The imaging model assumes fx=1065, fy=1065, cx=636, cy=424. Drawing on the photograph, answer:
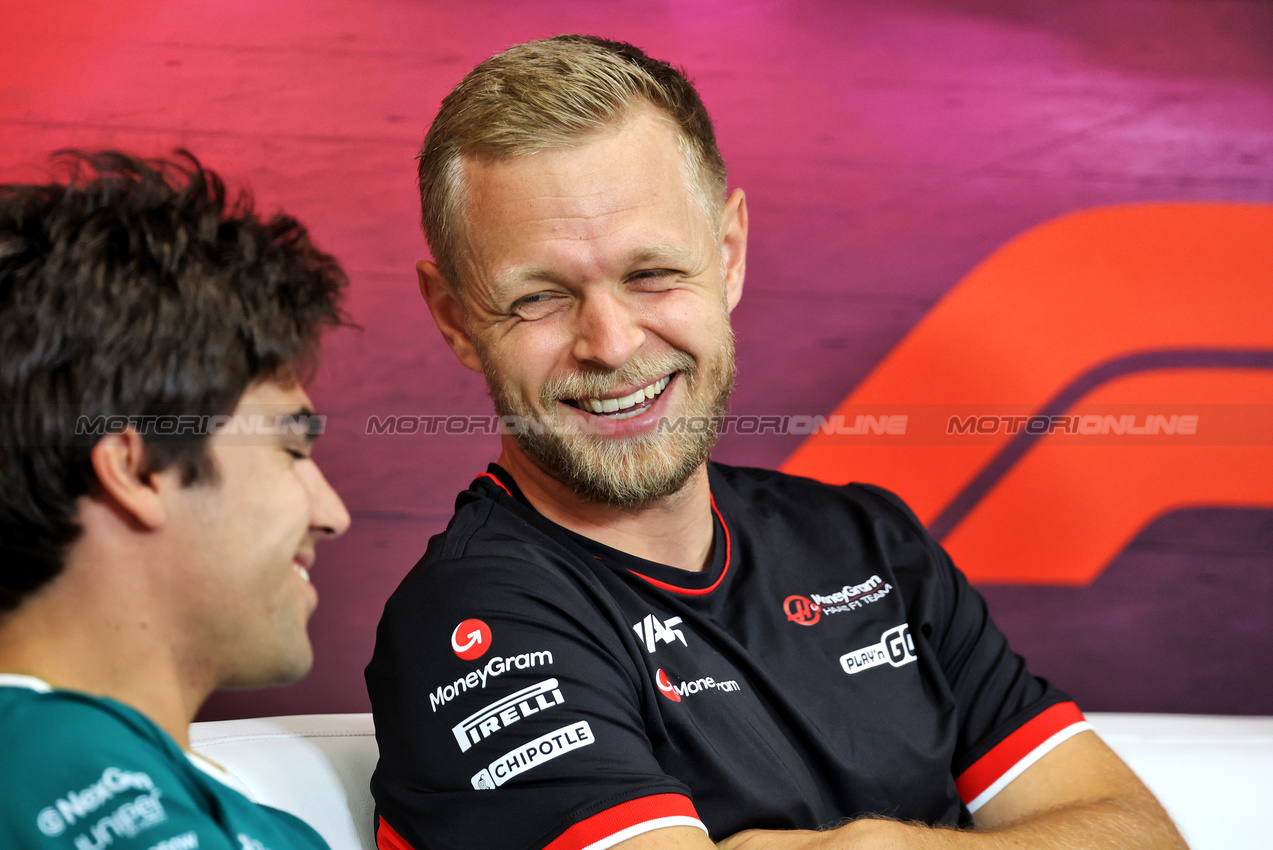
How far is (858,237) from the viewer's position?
2.31 meters

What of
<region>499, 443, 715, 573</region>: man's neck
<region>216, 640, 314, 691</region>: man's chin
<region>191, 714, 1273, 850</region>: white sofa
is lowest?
<region>191, 714, 1273, 850</region>: white sofa

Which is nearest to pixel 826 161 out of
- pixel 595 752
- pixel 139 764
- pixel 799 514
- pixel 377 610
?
pixel 799 514

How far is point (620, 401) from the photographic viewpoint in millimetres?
1372

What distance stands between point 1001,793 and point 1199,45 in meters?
1.78

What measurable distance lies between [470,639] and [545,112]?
646mm

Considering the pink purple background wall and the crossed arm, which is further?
the pink purple background wall

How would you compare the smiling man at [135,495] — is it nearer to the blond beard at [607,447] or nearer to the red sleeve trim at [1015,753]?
the blond beard at [607,447]

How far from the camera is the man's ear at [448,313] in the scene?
1451 millimetres

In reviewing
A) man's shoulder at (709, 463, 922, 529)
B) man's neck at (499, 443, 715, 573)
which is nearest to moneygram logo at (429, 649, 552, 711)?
man's neck at (499, 443, 715, 573)

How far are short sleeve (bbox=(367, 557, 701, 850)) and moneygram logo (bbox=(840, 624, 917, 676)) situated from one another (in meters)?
0.33

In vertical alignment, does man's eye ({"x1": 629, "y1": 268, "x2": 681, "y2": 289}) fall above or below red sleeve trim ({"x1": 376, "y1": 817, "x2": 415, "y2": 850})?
above

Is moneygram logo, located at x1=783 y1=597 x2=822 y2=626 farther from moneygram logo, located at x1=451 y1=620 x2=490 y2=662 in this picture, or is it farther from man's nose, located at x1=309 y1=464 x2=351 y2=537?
man's nose, located at x1=309 y1=464 x2=351 y2=537

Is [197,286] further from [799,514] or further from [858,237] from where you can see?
[858,237]

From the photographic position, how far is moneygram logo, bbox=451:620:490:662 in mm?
1130
